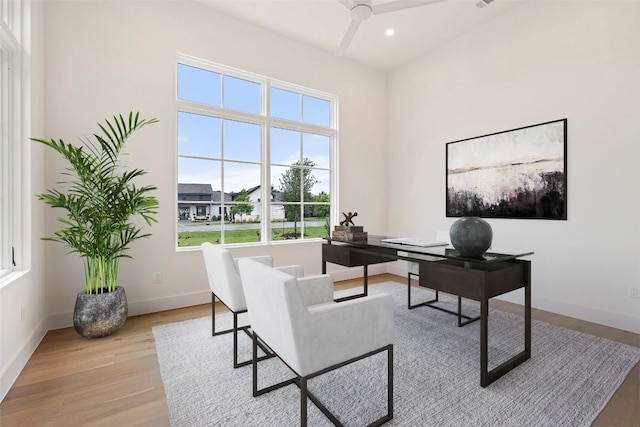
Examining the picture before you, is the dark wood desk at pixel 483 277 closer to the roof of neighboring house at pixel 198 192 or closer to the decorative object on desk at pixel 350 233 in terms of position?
the decorative object on desk at pixel 350 233

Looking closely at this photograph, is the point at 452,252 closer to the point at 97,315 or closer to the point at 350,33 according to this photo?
the point at 350,33

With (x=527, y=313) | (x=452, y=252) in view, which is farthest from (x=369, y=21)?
(x=527, y=313)

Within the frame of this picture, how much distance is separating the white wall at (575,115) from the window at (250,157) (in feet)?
6.06

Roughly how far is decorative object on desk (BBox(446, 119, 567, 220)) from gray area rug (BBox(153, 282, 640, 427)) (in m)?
1.36

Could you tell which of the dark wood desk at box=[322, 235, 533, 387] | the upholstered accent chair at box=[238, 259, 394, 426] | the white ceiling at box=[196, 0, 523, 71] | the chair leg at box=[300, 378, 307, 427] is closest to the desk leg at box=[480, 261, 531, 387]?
the dark wood desk at box=[322, 235, 533, 387]

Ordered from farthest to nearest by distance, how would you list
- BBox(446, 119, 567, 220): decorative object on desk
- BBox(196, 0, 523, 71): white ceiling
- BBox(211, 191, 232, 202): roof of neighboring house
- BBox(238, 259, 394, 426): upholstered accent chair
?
1. BBox(211, 191, 232, 202): roof of neighboring house
2. BBox(196, 0, 523, 71): white ceiling
3. BBox(446, 119, 567, 220): decorative object on desk
4. BBox(238, 259, 394, 426): upholstered accent chair

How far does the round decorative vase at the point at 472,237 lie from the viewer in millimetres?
Answer: 1924

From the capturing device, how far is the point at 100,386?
1919mm

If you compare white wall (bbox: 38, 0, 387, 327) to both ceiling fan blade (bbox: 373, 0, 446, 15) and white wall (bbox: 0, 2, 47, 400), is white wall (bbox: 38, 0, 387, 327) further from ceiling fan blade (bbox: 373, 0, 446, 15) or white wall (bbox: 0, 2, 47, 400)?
ceiling fan blade (bbox: 373, 0, 446, 15)

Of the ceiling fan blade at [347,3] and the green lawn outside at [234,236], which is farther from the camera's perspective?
the green lawn outside at [234,236]

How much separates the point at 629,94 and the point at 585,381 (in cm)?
253

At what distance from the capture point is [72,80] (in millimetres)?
2877

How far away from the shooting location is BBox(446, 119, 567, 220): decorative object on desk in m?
3.19

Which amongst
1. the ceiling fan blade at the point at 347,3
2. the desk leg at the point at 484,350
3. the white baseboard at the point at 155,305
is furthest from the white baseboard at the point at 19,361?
the ceiling fan blade at the point at 347,3
